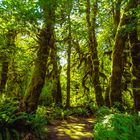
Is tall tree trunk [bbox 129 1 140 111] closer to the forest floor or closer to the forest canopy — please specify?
the forest canopy

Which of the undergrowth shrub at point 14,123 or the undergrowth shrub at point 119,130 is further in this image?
the undergrowth shrub at point 14,123

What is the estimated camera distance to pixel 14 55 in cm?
1634

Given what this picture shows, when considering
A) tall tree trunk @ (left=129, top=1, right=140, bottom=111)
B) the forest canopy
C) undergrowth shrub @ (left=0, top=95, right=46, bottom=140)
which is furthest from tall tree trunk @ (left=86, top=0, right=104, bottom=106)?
undergrowth shrub @ (left=0, top=95, right=46, bottom=140)

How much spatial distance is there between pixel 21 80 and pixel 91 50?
18.3 feet

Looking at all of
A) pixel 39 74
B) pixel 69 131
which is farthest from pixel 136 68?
pixel 39 74

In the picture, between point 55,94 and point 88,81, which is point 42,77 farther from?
point 88,81

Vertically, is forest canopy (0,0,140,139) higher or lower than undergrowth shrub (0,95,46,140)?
higher

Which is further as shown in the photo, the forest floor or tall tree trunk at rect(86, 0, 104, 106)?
tall tree trunk at rect(86, 0, 104, 106)

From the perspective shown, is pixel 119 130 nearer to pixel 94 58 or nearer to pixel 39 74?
pixel 39 74

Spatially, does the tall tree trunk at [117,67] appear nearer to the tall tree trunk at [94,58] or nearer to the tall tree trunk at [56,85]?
the tall tree trunk at [94,58]

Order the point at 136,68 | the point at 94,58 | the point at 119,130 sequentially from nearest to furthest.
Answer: the point at 119,130 → the point at 136,68 → the point at 94,58

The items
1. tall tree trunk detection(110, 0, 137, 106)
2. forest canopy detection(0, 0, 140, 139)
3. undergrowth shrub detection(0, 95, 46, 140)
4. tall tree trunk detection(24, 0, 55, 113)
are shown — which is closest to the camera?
undergrowth shrub detection(0, 95, 46, 140)

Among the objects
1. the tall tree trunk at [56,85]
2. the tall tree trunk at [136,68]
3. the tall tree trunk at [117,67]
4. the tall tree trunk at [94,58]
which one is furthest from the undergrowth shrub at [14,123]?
the tall tree trunk at [56,85]

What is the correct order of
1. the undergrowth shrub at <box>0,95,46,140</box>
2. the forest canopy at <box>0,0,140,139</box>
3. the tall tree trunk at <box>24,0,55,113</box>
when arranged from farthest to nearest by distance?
the tall tree trunk at <box>24,0,55,113</box>, the forest canopy at <box>0,0,140,139</box>, the undergrowth shrub at <box>0,95,46,140</box>
